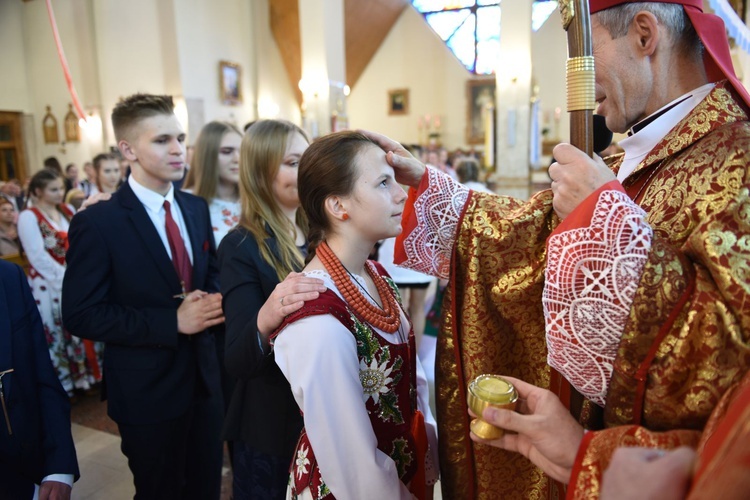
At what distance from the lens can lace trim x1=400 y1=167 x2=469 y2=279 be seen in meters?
1.54

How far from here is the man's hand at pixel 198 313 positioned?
1.98m

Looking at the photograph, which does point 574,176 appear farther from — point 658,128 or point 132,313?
point 132,313

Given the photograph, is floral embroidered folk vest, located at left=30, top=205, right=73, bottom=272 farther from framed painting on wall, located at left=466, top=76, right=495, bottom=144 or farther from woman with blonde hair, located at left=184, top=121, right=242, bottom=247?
framed painting on wall, located at left=466, top=76, right=495, bottom=144

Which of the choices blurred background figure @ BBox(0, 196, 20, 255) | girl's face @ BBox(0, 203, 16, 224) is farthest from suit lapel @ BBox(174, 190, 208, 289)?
girl's face @ BBox(0, 203, 16, 224)

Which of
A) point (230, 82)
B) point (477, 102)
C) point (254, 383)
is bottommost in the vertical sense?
point (254, 383)

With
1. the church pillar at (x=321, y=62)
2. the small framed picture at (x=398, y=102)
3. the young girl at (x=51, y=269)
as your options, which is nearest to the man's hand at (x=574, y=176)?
the young girl at (x=51, y=269)

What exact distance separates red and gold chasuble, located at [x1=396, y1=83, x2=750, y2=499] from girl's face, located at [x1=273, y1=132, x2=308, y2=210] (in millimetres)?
759

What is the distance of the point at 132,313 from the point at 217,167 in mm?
1575

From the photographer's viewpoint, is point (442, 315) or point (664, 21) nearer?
point (664, 21)

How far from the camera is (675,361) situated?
90 centimetres

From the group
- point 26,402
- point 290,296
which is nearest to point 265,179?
point 290,296

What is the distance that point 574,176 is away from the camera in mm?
1037

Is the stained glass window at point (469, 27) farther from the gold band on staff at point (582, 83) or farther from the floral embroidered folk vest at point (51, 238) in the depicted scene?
the gold band on staff at point (582, 83)

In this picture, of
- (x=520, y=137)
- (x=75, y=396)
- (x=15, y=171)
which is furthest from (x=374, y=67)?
(x=75, y=396)
